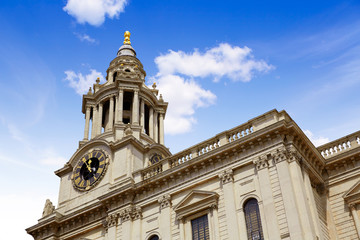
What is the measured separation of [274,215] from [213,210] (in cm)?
356

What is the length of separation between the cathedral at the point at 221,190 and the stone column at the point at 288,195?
49 mm

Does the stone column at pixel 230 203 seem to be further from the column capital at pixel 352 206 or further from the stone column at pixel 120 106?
the stone column at pixel 120 106

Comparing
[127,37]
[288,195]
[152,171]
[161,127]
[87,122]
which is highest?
[127,37]

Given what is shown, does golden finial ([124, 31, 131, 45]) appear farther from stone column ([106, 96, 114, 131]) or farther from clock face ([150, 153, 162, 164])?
clock face ([150, 153, 162, 164])

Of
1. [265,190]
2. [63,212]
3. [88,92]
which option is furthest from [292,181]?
[88,92]

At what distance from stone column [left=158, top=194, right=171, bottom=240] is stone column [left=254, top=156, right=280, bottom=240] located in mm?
5554

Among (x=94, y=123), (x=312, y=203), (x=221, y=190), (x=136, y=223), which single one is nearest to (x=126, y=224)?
(x=136, y=223)

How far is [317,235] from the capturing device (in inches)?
912

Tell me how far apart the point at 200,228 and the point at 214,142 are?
16.7 ft

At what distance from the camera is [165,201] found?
28328 mm

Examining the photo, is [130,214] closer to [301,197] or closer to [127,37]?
[301,197]

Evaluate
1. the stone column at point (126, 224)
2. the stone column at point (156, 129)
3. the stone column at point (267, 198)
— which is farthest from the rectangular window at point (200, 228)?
the stone column at point (156, 129)

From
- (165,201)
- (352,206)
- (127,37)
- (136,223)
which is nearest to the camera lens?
(352,206)

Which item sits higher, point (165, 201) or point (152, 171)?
point (152, 171)
